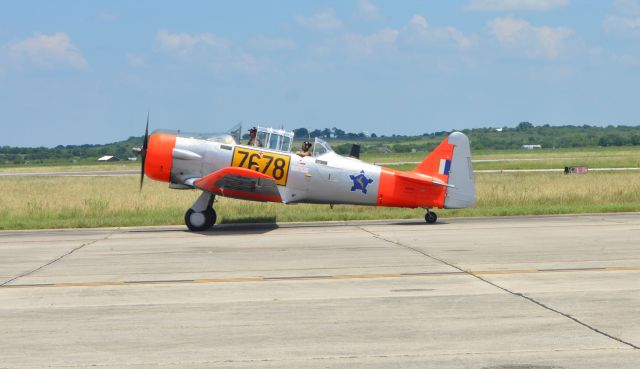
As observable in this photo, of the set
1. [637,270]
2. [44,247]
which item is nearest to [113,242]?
[44,247]

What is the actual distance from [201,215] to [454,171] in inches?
253

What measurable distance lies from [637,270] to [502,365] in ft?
19.8

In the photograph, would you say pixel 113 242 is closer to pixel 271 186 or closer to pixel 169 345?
pixel 271 186

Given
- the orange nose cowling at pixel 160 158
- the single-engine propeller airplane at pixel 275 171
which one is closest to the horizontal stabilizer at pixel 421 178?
the single-engine propeller airplane at pixel 275 171

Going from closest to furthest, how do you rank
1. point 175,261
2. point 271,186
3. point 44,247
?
point 175,261 → point 44,247 → point 271,186

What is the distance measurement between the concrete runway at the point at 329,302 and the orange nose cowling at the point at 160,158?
330cm

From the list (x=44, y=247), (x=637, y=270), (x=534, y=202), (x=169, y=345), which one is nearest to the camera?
(x=169, y=345)

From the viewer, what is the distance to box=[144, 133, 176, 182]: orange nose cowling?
21031mm

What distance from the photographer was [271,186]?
67.6 feet

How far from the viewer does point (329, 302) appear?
10.5 meters

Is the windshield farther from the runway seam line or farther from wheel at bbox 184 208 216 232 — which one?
the runway seam line

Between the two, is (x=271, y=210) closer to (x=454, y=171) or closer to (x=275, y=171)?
(x=275, y=171)

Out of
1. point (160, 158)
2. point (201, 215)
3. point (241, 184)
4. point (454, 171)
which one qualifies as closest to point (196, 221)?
point (201, 215)

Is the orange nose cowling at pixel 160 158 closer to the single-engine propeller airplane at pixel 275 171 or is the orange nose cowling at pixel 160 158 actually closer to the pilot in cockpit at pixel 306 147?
the single-engine propeller airplane at pixel 275 171
